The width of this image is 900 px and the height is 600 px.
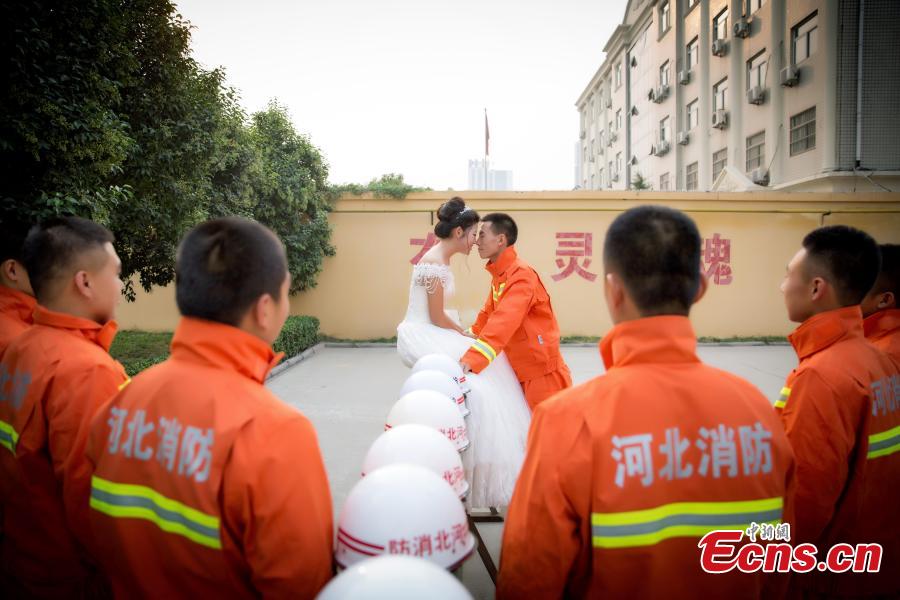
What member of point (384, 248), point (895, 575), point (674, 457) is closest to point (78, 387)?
point (674, 457)

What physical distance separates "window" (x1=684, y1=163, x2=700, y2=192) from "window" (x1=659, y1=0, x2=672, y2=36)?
6.14m

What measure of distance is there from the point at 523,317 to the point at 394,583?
2406mm

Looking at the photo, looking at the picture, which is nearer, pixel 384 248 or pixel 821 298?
pixel 821 298

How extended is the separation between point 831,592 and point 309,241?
9559 millimetres

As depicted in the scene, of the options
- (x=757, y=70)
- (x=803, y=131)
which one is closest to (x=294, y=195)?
(x=803, y=131)

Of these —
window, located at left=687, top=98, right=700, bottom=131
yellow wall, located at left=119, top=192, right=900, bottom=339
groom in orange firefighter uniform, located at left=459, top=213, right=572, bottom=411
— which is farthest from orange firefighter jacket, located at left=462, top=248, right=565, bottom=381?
window, located at left=687, top=98, right=700, bottom=131

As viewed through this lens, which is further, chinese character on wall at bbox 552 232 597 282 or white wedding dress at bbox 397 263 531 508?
chinese character on wall at bbox 552 232 597 282

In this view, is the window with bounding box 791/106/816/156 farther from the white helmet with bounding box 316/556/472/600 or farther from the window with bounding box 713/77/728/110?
the white helmet with bounding box 316/556/472/600

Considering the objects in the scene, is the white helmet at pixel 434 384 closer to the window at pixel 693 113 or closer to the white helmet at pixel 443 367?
the white helmet at pixel 443 367

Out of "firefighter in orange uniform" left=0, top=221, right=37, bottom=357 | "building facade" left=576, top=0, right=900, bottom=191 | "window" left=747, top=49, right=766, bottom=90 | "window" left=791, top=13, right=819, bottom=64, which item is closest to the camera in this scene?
"firefighter in orange uniform" left=0, top=221, right=37, bottom=357

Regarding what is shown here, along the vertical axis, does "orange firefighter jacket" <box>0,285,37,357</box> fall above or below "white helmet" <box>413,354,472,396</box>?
above

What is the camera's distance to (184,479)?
1118 millimetres

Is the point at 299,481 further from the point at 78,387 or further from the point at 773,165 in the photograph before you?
the point at 773,165

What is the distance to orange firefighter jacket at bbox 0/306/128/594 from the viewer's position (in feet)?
5.01
